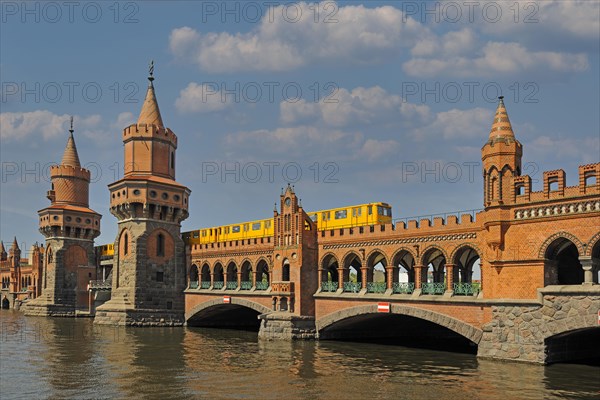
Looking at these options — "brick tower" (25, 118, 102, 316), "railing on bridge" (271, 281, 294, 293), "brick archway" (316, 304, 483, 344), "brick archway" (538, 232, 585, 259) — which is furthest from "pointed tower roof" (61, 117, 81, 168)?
"brick archway" (538, 232, 585, 259)

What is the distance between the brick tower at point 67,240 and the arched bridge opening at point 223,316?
2227 centimetres

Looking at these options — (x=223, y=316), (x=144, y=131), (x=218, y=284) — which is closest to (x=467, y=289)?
(x=218, y=284)

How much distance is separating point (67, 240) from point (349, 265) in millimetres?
44358

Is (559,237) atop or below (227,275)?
atop

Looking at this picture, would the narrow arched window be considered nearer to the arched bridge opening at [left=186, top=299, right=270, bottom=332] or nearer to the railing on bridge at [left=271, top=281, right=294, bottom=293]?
the arched bridge opening at [left=186, top=299, right=270, bottom=332]

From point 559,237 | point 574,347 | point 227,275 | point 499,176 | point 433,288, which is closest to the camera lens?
point 559,237

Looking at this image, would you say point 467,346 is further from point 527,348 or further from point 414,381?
point 414,381

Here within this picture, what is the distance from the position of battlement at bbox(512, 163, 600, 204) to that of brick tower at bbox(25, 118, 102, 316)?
58232 mm

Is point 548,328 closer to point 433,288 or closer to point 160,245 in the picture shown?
point 433,288

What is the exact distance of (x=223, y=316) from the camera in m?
61.5

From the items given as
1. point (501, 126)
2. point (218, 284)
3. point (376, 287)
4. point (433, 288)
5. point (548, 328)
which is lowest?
point (548, 328)

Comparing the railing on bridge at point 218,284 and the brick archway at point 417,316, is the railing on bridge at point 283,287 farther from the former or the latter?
the railing on bridge at point 218,284

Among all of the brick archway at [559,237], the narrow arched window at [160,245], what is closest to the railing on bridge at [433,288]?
the brick archway at [559,237]

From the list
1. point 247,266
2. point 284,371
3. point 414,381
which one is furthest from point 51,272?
point 414,381
